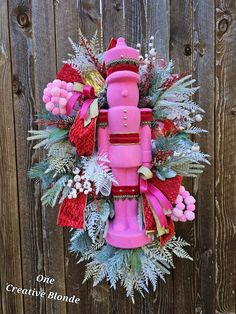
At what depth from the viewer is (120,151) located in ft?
2.32

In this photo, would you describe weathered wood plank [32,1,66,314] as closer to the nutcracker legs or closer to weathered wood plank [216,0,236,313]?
the nutcracker legs

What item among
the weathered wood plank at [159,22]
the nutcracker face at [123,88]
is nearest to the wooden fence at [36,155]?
the weathered wood plank at [159,22]

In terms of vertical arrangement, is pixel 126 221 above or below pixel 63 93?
below

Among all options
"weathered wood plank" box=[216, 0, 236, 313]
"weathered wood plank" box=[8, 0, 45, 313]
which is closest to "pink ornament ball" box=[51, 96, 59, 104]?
"weathered wood plank" box=[8, 0, 45, 313]

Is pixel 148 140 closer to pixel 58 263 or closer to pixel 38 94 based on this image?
pixel 38 94

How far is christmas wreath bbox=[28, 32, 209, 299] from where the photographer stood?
0.70m

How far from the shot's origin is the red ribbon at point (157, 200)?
71cm

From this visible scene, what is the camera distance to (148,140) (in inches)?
28.8

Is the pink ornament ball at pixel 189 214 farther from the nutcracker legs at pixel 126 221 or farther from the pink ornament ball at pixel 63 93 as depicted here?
the pink ornament ball at pixel 63 93

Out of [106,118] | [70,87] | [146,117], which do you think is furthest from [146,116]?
[70,87]

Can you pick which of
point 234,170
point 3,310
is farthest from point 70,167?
point 3,310

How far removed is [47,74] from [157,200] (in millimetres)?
585

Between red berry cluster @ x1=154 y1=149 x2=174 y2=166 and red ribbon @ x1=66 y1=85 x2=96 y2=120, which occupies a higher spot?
red ribbon @ x1=66 y1=85 x2=96 y2=120

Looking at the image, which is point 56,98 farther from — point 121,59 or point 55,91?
point 121,59
